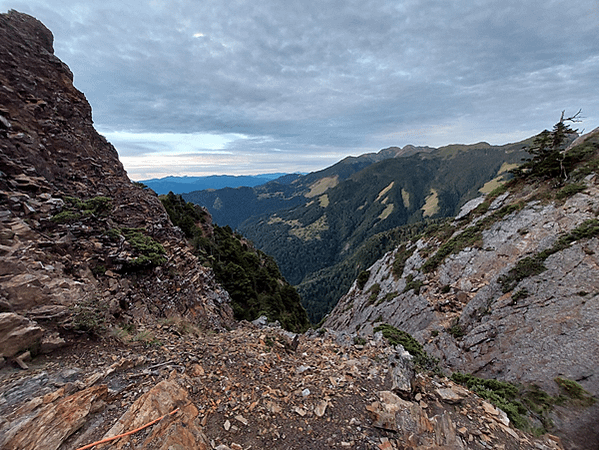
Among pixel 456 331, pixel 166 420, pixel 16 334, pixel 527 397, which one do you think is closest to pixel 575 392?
pixel 527 397

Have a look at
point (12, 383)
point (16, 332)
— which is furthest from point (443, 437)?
point (16, 332)

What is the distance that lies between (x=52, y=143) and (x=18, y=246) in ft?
22.8

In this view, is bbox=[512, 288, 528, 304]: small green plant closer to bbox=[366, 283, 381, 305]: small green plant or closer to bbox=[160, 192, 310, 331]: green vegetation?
bbox=[366, 283, 381, 305]: small green plant

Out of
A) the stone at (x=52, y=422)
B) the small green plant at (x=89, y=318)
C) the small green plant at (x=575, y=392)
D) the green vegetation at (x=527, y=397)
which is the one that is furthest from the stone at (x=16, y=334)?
the small green plant at (x=575, y=392)

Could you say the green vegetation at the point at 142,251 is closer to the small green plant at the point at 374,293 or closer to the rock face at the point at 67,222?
the rock face at the point at 67,222

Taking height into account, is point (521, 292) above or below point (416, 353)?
below

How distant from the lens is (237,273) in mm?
29859

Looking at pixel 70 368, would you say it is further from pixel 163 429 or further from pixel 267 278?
pixel 267 278

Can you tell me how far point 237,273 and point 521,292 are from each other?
87.0 feet

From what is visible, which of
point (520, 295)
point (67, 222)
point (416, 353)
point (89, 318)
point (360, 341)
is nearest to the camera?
point (89, 318)

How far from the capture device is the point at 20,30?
40.2ft

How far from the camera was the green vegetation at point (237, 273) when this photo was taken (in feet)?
88.6

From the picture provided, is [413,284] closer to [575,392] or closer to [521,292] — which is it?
[521,292]

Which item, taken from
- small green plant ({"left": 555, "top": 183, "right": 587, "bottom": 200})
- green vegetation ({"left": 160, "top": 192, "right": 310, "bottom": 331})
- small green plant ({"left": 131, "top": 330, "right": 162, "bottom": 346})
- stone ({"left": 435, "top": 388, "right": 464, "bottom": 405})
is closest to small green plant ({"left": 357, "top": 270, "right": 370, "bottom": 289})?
green vegetation ({"left": 160, "top": 192, "right": 310, "bottom": 331})
